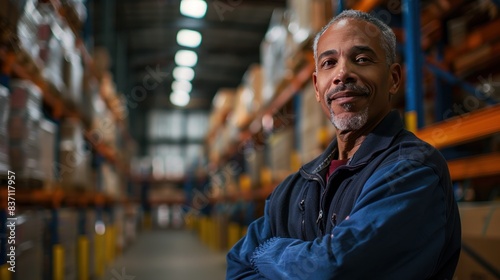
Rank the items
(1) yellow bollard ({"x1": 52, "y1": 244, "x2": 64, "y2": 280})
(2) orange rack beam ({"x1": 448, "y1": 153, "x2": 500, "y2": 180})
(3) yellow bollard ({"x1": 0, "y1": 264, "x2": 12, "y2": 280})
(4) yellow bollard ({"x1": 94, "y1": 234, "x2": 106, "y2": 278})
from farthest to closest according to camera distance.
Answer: (4) yellow bollard ({"x1": 94, "y1": 234, "x2": 106, "y2": 278}) → (1) yellow bollard ({"x1": 52, "y1": 244, "x2": 64, "y2": 280}) → (3) yellow bollard ({"x1": 0, "y1": 264, "x2": 12, "y2": 280}) → (2) orange rack beam ({"x1": 448, "y1": 153, "x2": 500, "y2": 180})

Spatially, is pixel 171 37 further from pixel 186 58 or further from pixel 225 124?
pixel 225 124

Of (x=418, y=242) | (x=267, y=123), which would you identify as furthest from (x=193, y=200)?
(x=418, y=242)

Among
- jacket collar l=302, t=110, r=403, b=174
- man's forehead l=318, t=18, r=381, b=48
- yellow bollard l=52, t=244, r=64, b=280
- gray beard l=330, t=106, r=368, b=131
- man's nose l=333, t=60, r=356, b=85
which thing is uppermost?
man's forehead l=318, t=18, r=381, b=48

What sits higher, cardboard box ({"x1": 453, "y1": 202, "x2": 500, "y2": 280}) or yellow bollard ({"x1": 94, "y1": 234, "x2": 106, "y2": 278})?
cardboard box ({"x1": 453, "y1": 202, "x2": 500, "y2": 280})

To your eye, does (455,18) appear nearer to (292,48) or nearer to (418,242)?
(292,48)

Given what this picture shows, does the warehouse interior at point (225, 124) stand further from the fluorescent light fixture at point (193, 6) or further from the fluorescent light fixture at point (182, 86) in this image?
the fluorescent light fixture at point (182, 86)

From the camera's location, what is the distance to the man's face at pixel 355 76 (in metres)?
1.60

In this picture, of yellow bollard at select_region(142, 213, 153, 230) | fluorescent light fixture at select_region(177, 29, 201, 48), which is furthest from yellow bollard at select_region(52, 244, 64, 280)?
yellow bollard at select_region(142, 213, 153, 230)

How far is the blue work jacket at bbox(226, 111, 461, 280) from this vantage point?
1323mm

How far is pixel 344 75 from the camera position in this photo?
161 centimetres

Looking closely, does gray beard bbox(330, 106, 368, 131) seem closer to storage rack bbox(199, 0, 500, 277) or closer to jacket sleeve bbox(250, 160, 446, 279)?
jacket sleeve bbox(250, 160, 446, 279)

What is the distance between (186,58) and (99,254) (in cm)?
1305

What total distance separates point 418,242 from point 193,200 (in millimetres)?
20205

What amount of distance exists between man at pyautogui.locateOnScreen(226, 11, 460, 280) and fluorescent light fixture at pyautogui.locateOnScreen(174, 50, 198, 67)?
59.5 feet
